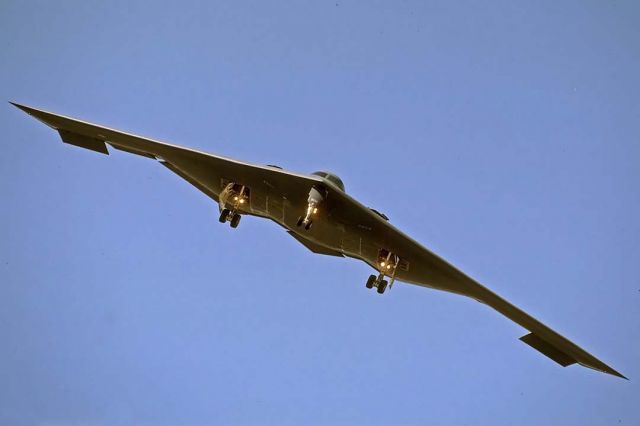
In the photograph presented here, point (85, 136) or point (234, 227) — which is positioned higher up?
point (85, 136)

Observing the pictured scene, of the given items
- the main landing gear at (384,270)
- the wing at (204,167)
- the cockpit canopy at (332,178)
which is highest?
the cockpit canopy at (332,178)

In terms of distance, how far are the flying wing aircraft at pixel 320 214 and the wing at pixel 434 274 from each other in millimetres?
45

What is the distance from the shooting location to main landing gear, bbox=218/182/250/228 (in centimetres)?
3684

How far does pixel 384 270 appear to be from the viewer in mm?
37031

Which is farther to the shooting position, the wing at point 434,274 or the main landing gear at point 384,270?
the main landing gear at point 384,270

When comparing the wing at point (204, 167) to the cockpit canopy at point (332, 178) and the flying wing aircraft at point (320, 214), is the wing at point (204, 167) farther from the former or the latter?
the cockpit canopy at point (332, 178)

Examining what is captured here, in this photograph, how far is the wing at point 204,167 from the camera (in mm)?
35406

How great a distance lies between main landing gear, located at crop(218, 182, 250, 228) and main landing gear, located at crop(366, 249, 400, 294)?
22.0 ft

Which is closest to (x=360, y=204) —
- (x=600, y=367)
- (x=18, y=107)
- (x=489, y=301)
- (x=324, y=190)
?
(x=324, y=190)

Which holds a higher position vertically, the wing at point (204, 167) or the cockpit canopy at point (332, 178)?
the cockpit canopy at point (332, 178)

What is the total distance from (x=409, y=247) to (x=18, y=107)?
64.4 feet

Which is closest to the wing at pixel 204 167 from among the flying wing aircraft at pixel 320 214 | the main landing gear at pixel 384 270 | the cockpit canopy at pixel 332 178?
the flying wing aircraft at pixel 320 214

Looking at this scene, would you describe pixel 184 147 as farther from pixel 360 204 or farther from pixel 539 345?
pixel 539 345

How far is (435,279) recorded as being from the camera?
3775 cm
